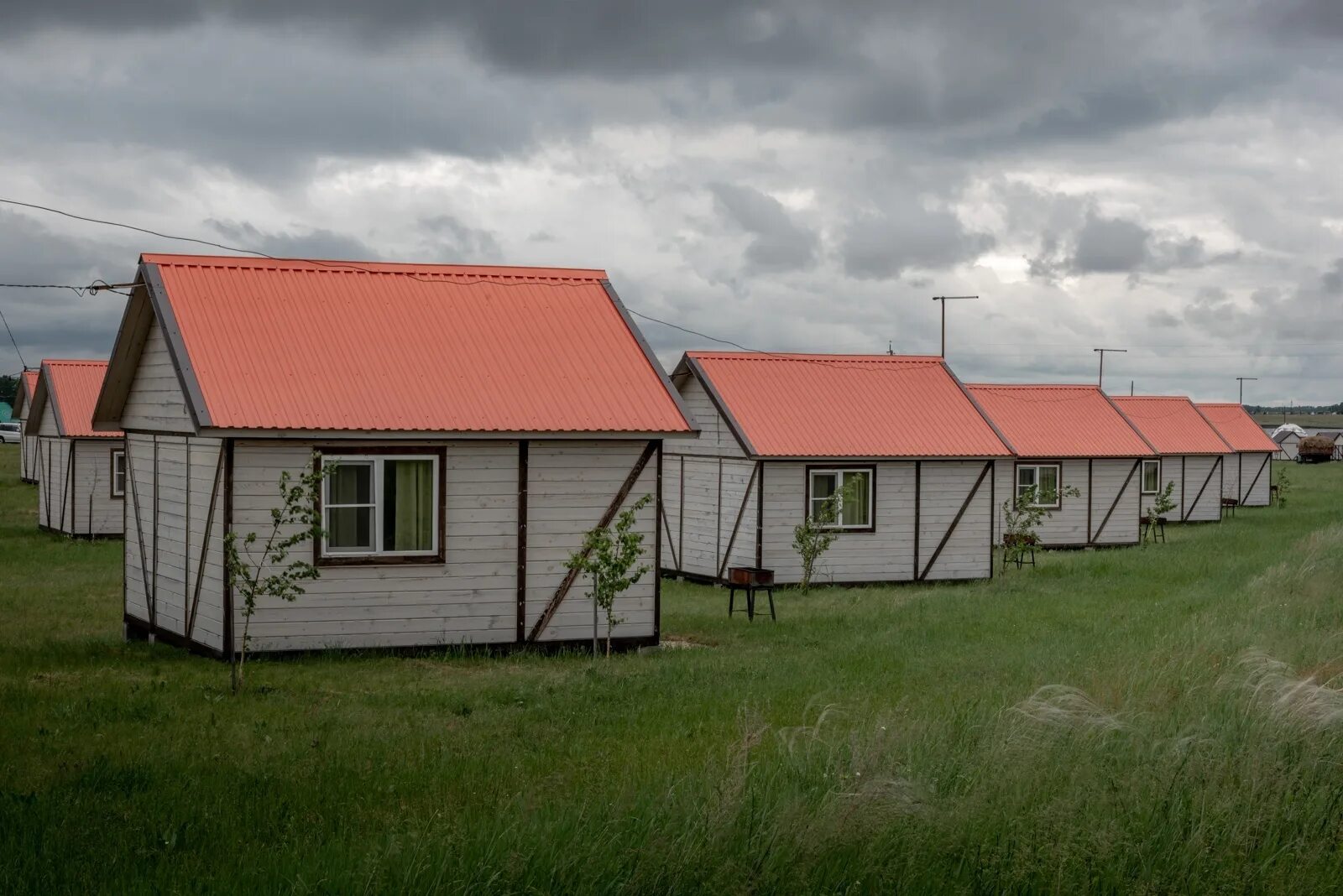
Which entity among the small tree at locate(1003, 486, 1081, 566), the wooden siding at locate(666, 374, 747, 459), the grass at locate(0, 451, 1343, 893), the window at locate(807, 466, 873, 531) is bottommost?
the grass at locate(0, 451, 1343, 893)

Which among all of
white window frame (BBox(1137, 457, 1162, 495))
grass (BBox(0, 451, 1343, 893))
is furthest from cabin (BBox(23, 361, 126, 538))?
white window frame (BBox(1137, 457, 1162, 495))

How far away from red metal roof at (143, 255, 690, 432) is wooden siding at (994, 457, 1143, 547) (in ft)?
68.2

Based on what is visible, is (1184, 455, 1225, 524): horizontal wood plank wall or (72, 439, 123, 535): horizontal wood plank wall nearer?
(72, 439, 123, 535): horizontal wood plank wall

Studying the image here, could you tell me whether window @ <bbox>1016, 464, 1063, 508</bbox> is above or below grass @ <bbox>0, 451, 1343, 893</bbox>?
above

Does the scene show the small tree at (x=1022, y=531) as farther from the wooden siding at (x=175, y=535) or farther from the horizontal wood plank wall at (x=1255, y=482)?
the horizontal wood plank wall at (x=1255, y=482)

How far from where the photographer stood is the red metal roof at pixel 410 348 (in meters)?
17.4

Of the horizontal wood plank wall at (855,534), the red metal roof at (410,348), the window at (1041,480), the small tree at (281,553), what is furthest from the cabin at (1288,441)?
the small tree at (281,553)

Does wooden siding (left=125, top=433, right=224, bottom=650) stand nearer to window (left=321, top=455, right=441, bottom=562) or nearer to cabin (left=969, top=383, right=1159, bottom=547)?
window (left=321, top=455, right=441, bottom=562)

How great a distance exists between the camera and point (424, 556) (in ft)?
58.0

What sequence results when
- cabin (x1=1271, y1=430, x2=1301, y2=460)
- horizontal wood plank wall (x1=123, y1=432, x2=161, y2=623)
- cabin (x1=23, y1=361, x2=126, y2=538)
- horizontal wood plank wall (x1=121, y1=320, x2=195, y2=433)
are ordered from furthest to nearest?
cabin (x1=1271, y1=430, x2=1301, y2=460), cabin (x1=23, y1=361, x2=126, y2=538), horizontal wood plank wall (x1=123, y1=432, x2=161, y2=623), horizontal wood plank wall (x1=121, y1=320, x2=195, y2=433)

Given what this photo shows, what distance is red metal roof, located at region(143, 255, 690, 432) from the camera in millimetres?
17406

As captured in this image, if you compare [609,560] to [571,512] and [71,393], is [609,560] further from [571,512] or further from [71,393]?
[71,393]

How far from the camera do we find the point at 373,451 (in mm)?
17359

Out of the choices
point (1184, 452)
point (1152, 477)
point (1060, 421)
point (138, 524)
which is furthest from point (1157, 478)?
point (138, 524)
